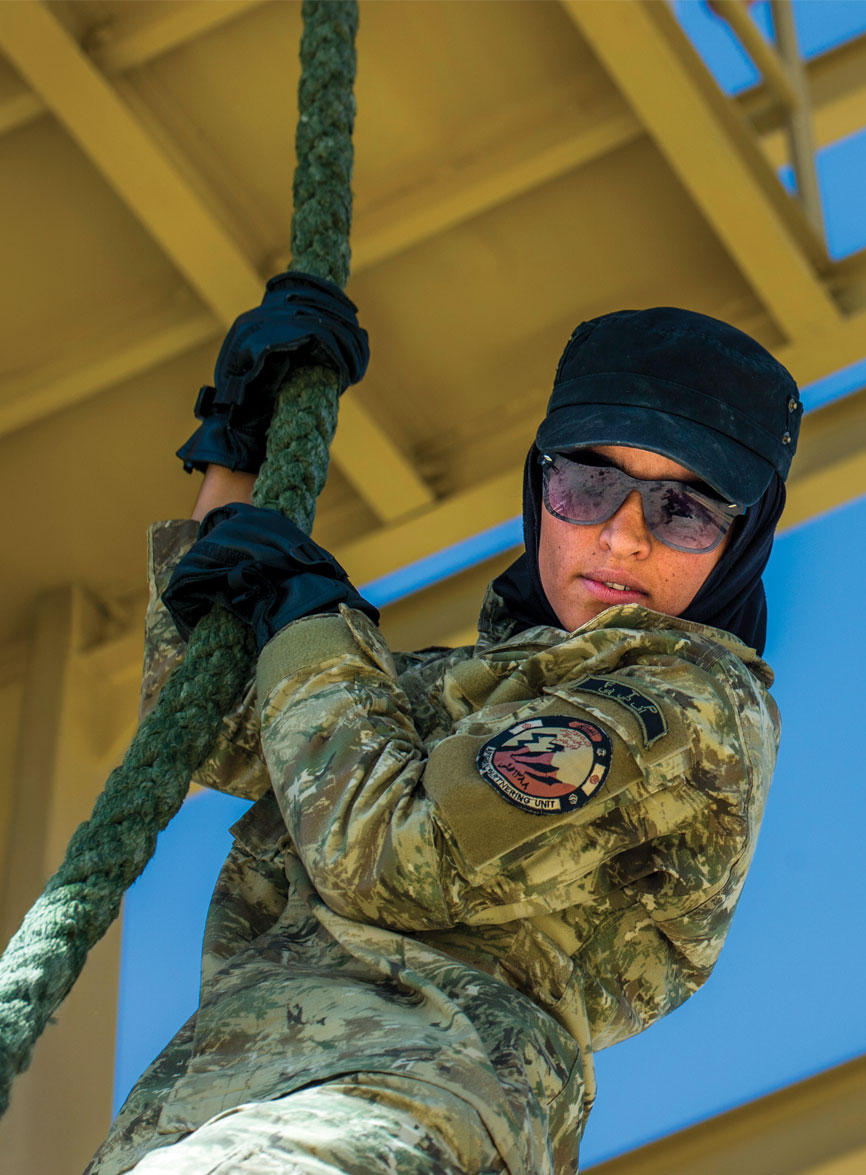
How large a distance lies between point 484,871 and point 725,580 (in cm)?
56

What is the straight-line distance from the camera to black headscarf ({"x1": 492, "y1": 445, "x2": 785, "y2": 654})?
1935 mm

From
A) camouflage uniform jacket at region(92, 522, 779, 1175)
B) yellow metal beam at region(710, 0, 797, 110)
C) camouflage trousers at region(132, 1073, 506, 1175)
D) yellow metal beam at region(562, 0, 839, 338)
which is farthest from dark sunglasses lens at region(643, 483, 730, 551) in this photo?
yellow metal beam at region(710, 0, 797, 110)

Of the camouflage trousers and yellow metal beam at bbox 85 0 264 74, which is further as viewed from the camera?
yellow metal beam at bbox 85 0 264 74

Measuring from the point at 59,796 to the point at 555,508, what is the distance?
5.87ft

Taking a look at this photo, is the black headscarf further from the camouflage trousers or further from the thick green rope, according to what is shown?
the camouflage trousers

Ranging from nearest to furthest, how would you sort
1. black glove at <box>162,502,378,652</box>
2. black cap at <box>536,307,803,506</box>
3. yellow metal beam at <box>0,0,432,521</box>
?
black glove at <box>162,502,378,652</box> → black cap at <box>536,307,803,506</box> → yellow metal beam at <box>0,0,432,521</box>

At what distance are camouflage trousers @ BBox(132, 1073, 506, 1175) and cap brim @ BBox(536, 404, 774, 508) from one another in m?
0.79

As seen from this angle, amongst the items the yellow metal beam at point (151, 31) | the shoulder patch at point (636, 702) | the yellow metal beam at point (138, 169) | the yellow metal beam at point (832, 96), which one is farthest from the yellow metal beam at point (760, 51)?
the shoulder patch at point (636, 702)

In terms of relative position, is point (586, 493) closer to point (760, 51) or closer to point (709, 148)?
point (709, 148)

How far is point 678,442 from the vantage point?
1.89 metres

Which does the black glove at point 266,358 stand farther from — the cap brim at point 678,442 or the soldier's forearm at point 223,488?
the cap brim at point 678,442

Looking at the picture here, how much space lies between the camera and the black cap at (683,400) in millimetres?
1901

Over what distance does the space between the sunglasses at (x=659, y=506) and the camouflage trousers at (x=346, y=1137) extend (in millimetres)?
717

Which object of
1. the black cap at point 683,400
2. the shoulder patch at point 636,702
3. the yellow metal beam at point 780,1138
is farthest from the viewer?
the yellow metal beam at point 780,1138
